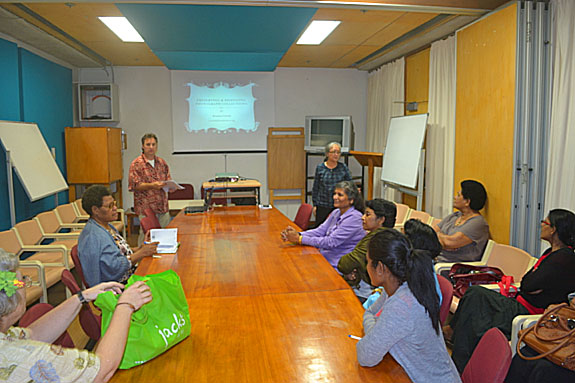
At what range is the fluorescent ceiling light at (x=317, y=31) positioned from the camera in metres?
5.29

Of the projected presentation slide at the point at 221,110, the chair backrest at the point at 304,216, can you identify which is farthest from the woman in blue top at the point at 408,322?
the projected presentation slide at the point at 221,110

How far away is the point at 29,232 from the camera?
14.8 ft

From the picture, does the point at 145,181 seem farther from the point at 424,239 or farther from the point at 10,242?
the point at 424,239

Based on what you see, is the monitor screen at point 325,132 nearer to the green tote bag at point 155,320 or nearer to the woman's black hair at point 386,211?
the woman's black hair at point 386,211

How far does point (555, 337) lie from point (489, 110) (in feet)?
9.21

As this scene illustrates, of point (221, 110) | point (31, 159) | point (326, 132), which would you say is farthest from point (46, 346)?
point (221, 110)

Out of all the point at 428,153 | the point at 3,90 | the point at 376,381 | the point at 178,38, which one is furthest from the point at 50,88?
the point at 376,381

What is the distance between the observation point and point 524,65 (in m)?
4.05

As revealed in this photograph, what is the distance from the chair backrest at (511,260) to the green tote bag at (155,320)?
2.59 m

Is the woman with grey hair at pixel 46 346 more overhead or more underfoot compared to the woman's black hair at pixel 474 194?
more underfoot

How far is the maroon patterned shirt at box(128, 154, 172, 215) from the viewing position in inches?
201

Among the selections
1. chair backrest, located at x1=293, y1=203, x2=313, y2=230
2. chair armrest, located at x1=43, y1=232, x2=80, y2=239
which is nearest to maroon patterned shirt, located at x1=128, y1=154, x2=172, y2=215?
chair armrest, located at x1=43, y1=232, x2=80, y2=239

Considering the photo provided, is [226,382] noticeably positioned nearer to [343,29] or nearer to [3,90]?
[343,29]

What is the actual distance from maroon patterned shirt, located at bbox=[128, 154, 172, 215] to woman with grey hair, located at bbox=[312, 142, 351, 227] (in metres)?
1.99
